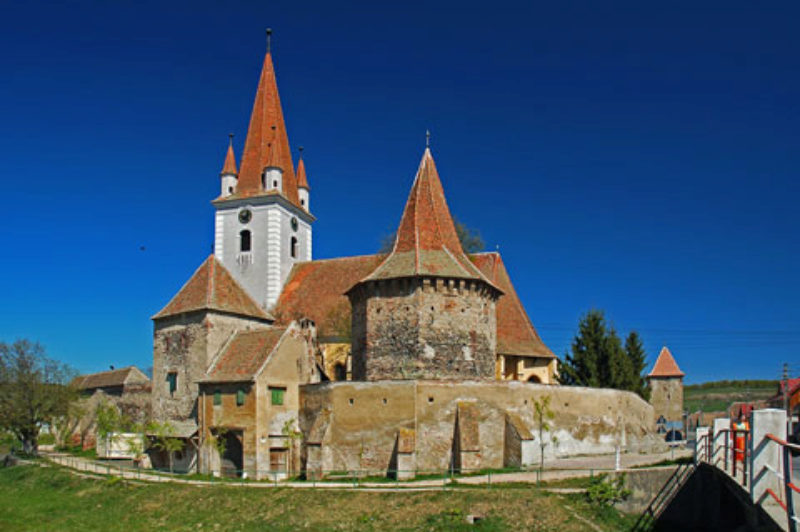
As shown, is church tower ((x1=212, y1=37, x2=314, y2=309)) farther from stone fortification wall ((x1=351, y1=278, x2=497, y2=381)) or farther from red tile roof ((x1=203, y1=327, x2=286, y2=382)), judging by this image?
stone fortification wall ((x1=351, y1=278, x2=497, y2=381))

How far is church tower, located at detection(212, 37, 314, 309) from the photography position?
51.1 m

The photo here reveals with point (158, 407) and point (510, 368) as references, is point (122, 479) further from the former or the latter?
point (510, 368)

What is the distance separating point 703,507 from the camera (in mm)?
23797

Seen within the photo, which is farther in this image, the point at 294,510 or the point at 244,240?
the point at 244,240

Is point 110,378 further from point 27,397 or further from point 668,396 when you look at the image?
point 668,396

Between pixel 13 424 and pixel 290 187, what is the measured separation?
24.1 m

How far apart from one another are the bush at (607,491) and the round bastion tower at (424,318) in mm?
9906

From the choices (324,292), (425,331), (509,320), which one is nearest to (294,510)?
(425,331)

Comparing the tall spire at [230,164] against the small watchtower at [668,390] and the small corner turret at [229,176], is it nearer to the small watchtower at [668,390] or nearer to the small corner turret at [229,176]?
the small corner turret at [229,176]

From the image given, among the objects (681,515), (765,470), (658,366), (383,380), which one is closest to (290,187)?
(383,380)

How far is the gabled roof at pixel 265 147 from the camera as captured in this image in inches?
2104

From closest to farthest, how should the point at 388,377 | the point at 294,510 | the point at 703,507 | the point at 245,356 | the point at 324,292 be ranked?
the point at 703,507 → the point at 294,510 → the point at 388,377 → the point at 245,356 → the point at 324,292

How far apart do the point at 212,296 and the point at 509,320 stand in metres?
17.0

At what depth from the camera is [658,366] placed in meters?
58.6
